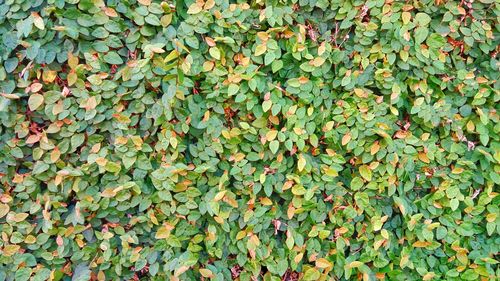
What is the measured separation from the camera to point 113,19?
1858 mm

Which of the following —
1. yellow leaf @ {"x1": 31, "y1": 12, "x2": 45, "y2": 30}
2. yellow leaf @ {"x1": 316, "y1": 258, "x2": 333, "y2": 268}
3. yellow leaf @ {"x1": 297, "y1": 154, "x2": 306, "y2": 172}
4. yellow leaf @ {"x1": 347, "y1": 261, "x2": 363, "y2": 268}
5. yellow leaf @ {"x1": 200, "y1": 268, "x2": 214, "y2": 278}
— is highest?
yellow leaf @ {"x1": 31, "y1": 12, "x2": 45, "y2": 30}

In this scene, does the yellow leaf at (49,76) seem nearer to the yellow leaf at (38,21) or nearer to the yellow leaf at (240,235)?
the yellow leaf at (38,21)

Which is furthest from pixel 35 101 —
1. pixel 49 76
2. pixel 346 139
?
pixel 346 139

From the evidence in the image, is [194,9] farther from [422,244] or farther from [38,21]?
[422,244]

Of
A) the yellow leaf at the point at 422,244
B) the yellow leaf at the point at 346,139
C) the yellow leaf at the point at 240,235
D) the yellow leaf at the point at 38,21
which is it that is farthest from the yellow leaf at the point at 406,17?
the yellow leaf at the point at 38,21

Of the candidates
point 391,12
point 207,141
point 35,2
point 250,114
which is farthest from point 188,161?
point 391,12

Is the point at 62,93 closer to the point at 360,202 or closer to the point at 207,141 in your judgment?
the point at 207,141

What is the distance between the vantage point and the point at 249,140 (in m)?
2.00

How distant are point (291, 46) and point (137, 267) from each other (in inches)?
44.1

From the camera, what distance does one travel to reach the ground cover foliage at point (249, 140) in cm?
187

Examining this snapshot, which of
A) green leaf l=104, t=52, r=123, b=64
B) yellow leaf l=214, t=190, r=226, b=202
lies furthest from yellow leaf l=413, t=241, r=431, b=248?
green leaf l=104, t=52, r=123, b=64

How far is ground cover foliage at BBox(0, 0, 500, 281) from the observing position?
6.15 ft

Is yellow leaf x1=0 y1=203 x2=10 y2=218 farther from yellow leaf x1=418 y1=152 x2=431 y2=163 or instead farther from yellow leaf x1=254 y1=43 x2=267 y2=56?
yellow leaf x1=418 y1=152 x2=431 y2=163

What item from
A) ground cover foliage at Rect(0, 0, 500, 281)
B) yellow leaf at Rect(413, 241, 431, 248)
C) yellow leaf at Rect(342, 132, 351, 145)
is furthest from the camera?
yellow leaf at Rect(413, 241, 431, 248)
